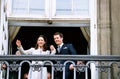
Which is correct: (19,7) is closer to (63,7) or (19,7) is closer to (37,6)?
(37,6)

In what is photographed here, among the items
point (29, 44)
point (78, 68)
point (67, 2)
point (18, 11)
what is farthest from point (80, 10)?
point (29, 44)

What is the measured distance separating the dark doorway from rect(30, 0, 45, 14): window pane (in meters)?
2.14

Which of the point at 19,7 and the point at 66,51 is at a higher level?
the point at 19,7

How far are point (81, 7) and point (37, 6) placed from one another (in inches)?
32.2

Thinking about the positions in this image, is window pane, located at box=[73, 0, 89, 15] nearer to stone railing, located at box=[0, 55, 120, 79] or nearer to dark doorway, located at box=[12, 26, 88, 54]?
stone railing, located at box=[0, 55, 120, 79]

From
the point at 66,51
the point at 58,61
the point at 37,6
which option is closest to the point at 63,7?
the point at 37,6

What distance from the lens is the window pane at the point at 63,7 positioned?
10164mm

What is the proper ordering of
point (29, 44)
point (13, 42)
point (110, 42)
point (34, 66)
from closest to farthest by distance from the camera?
point (34, 66) → point (110, 42) → point (13, 42) → point (29, 44)

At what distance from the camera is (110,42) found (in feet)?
31.8

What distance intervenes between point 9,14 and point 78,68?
2.12 metres

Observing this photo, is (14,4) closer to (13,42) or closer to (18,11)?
(18,11)

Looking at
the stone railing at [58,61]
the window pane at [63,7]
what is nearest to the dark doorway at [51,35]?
the window pane at [63,7]

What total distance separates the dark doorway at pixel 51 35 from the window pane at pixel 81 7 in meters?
2.14

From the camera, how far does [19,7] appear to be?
33.4 feet
